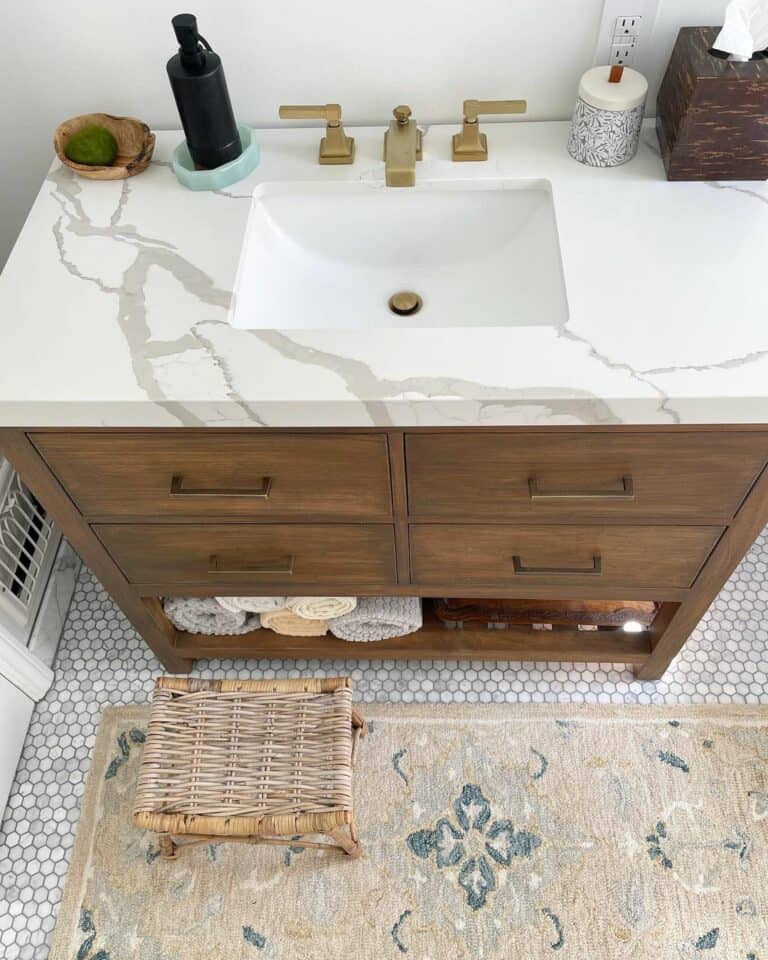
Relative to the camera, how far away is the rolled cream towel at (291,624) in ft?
4.77

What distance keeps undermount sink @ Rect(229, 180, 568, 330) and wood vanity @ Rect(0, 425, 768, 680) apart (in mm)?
226

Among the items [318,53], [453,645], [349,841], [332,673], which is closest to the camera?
[318,53]

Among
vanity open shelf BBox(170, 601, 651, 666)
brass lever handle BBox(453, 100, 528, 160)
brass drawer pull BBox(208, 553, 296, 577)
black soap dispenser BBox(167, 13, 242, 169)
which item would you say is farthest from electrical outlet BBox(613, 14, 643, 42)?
vanity open shelf BBox(170, 601, 651, 666)

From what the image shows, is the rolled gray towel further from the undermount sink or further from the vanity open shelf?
the undermount sink

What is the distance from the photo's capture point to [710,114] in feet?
3.29

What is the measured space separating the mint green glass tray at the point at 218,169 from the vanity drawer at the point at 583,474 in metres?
0.50

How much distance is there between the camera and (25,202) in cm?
138

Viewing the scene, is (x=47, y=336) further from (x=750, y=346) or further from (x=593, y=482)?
(x=750, y=346)

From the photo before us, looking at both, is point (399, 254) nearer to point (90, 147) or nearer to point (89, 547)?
point (90, 147)

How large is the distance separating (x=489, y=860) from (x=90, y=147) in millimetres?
1400

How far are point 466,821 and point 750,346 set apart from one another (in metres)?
1.03

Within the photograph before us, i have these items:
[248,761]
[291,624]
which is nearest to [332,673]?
[291,624]

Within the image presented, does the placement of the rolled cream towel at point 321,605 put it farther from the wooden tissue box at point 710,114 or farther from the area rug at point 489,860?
the wooden tissue box at point 710,114

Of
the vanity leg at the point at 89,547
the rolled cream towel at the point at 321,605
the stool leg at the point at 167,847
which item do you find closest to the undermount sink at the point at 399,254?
the vanity leg at the point at 89,547
